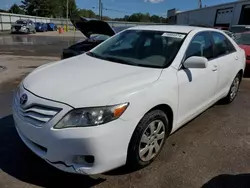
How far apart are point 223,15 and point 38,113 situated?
32.2m

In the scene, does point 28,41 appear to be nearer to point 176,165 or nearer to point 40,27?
point 176,165

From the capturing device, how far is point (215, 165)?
9.82 ft

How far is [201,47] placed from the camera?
3.77 meters

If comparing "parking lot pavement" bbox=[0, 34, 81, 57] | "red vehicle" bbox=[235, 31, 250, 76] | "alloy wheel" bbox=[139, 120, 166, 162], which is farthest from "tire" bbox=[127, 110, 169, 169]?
"parking lot pavement" bbox=[0, 34, 81, 57]

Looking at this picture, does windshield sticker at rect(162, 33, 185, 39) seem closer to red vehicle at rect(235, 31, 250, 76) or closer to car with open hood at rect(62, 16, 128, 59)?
car with open hood at rect(62, 16, 128, 59)

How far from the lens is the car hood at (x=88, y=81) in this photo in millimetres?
2363

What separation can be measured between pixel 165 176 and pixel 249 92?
14.5 feet

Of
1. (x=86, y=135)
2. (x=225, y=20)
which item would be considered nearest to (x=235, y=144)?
(x=86, y=135)

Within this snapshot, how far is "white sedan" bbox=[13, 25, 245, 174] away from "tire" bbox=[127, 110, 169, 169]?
1 centimetres

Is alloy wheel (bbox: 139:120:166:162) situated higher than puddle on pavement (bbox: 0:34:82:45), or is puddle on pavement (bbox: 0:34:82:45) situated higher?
alloy wheel (bbox: 139:120:166:162)

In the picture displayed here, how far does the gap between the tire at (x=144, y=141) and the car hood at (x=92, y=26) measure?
4146 mm

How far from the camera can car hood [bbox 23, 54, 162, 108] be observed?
2363mm

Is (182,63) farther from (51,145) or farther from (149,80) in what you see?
(51,145)

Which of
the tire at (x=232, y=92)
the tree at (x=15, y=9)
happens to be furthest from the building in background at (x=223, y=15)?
the tree at (x=15, y=9)
